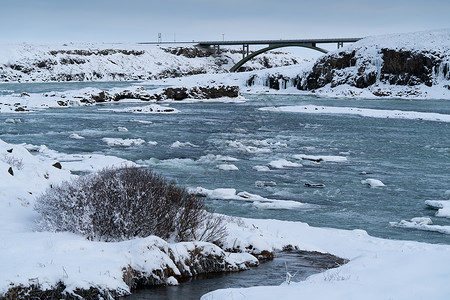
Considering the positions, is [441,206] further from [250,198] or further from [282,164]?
[282,164]

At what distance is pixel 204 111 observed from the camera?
6081 centimetres

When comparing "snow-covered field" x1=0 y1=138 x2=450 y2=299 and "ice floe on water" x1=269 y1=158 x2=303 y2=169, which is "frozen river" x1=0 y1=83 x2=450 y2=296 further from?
"snow-covered field" x1=0 y1=138 x2=450 y2=299

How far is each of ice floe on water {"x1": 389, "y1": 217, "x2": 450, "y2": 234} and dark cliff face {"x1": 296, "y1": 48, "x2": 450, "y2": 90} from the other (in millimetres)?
81114

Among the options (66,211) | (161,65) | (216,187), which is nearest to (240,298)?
(66,211)

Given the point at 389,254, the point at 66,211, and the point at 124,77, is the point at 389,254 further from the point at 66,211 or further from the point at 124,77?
the point at 124,77

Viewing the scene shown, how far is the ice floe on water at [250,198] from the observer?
19120 millimetres

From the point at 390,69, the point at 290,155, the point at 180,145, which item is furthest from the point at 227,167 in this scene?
the point at 390,69

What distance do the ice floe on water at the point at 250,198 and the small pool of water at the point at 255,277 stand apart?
6.42 meters

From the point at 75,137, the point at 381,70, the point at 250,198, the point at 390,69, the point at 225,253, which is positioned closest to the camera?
the point at 225,253

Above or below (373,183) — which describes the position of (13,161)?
above

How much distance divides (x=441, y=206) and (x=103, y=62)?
15053 centimetres

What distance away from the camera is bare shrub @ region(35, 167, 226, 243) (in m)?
10.6

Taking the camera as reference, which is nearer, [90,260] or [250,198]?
[90,260]

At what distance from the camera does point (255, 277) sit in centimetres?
995
